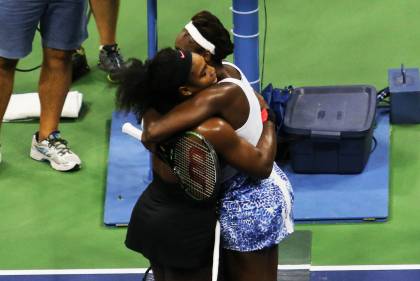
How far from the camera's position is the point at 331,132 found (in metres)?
7.51

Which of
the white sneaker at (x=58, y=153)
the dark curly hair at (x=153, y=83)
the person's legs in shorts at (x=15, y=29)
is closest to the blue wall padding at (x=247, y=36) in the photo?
the person's legs in shorts at (x=15, y=29)

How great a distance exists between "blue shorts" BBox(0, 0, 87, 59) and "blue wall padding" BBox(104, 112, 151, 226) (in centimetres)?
65

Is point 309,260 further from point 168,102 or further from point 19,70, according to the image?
point 19,70

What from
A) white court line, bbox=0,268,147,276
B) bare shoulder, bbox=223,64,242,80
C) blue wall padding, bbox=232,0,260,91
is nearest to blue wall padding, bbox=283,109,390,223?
blue wall padding, bbox=232,0,260,91

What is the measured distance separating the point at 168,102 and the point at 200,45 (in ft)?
1.10

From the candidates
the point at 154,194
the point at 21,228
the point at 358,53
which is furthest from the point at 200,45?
the point at 358,53

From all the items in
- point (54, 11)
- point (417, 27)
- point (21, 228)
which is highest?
point (54, 11)

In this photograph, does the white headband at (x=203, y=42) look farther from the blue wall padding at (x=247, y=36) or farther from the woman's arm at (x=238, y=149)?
the blue wall padding at (x=247, y=36)

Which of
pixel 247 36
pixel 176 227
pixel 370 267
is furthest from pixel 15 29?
pixel 370 267

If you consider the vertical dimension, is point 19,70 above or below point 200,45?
below

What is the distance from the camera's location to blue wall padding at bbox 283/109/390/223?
7.29m

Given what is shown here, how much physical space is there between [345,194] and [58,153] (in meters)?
1.98

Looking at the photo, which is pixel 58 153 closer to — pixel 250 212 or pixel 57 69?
pixel 57 69

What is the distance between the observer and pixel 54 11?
7555 mm
